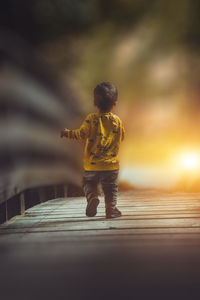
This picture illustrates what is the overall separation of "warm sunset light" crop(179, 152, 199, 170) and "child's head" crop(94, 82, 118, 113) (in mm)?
4599

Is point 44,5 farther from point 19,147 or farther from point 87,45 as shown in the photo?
point 19,147

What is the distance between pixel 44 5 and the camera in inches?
126

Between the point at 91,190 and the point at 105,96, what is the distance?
700 mm

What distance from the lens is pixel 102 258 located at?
125 cm

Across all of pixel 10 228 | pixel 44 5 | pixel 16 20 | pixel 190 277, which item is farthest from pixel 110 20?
pixel 190 277

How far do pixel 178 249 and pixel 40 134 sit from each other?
2309 mm

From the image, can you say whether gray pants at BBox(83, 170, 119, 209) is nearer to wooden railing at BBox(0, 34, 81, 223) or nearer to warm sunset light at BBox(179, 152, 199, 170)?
wooden railing at BBox(0, 34, 81, 223)

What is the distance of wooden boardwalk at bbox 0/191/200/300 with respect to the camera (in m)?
0.94

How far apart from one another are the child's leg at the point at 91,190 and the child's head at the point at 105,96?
0.49 m

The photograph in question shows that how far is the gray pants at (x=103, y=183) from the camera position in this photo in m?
2.29

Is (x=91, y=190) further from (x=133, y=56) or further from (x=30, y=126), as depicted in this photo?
(x=133, y=56)

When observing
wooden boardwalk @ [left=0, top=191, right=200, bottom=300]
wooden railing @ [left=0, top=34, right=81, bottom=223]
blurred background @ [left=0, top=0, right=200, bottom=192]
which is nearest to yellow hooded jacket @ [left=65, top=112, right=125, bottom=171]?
wooden boardwalk @ [left=0, top=191, right=200, bottom=300]

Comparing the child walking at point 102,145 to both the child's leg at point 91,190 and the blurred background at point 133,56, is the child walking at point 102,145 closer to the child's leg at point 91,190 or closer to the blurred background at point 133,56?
the child's leg at point 91,190

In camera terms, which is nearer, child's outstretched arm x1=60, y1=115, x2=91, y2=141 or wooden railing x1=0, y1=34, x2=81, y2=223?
child's outstretched arm x1=60, y1=115, x2=91, y2=141
